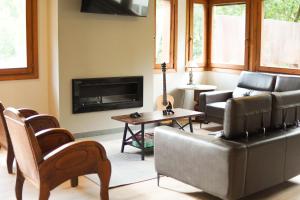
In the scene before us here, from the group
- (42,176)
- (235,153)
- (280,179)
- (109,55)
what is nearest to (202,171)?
(235,153)

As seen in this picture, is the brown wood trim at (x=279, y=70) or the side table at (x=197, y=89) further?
the side table at (x=197, y=89)

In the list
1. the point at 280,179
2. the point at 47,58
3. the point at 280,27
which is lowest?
the point at 280,179

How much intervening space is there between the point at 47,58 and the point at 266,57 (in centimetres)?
355

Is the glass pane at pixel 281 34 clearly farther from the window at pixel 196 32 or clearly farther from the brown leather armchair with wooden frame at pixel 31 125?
the brown leather armchair with wooden frame at pixel 31 125

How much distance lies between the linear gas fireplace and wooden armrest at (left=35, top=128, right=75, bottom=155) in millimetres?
2087

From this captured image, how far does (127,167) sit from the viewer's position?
471 cm

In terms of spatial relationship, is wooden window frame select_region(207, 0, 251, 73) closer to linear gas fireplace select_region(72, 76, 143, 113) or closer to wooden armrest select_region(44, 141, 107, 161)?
linear gas fireplace select_region(72, 76, 143, 113)

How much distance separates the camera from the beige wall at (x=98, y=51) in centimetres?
580

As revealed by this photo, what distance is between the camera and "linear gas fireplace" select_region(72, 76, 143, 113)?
19.6 feet

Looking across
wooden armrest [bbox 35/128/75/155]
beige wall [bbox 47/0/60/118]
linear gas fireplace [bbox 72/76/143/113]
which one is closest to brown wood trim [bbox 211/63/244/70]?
linear gas fireplace [bbox 72/76/143/113]

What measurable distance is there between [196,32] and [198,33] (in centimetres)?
6

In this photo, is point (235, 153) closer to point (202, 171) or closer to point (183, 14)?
point (202, 171)

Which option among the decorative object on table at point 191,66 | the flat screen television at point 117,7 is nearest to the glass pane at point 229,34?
the decorative object on table at point 191,66

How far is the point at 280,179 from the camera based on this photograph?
3.83m
